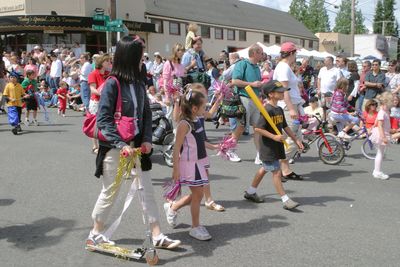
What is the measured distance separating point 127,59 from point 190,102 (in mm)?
880

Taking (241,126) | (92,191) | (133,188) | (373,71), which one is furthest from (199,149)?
(373,71)

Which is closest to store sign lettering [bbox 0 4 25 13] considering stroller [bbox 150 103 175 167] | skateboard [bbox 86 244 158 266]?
stroller [bbox 150 103 175 167]

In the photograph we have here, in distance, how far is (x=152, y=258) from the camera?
13.0 feet

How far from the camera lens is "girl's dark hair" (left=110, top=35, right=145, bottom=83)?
13.0 ft

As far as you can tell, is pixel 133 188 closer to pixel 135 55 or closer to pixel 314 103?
pixel 135 55

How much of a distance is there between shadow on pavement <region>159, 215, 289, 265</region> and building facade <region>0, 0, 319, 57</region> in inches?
586

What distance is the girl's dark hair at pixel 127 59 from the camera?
3953mm

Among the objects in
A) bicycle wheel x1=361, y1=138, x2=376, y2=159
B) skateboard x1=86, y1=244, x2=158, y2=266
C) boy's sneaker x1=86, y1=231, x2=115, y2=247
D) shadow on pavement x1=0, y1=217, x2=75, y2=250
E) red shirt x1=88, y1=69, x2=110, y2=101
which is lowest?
shadow on pavement x1=0, y1=217, x2=75, y2=250

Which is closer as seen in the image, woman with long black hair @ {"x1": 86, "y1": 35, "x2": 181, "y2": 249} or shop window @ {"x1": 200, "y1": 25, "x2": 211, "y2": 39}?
woman with long black hair @ {"x1": 86, "y1": 35, "x2": 181, "y2": 249}

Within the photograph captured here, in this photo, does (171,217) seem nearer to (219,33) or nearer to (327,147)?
(327,147)

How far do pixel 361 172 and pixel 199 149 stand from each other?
4.04 metres

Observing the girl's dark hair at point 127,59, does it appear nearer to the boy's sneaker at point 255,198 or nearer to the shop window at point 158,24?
the boy's sneaker at point 255,198

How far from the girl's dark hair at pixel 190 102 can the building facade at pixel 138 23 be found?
1465 cm

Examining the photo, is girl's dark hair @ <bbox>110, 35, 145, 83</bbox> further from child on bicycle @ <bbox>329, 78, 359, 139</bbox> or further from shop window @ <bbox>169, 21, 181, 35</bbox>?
shop window @ <bbox>169, 21, 181, 35</bbox>
